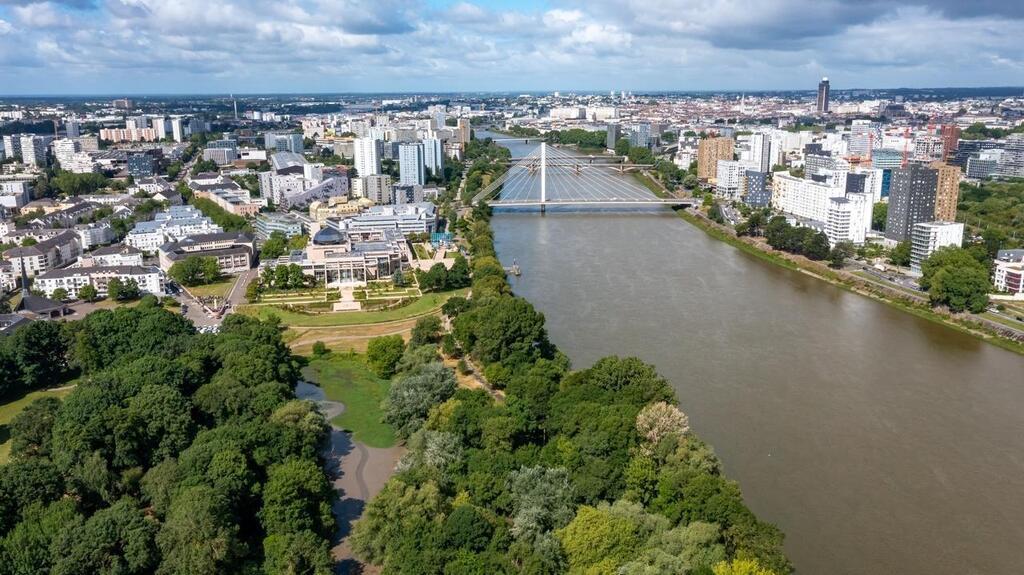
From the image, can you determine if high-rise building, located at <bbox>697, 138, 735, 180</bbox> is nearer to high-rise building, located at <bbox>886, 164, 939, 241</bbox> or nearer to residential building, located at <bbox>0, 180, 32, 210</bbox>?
high-rise building, located at <bbox>886, 164, 939, 241</bbox>

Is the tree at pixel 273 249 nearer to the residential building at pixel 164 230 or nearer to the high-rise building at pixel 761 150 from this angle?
the residential building at pixel 164 230

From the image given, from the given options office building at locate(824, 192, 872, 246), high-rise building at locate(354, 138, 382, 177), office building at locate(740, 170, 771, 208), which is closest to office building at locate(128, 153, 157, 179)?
high-rise building at locate(354, 138, 382, 177)

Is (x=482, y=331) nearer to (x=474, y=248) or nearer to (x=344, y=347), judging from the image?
(x=344, y=347)

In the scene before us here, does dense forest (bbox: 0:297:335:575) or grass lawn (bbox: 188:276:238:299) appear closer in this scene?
dense forest (bbox: 0:297:335:575)

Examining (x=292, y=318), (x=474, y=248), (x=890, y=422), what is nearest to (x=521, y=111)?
(x=474, y=248)

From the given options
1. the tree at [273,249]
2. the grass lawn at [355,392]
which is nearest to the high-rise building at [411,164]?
the tree at [273,249]
